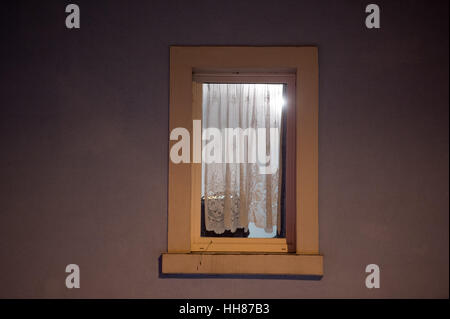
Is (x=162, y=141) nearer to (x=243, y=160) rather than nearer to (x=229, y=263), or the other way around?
(x=243, y=160)

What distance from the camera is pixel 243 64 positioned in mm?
1918

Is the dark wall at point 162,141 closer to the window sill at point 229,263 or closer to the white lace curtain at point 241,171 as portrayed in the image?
the window sill at point 229,263

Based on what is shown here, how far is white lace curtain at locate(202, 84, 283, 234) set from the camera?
204cm

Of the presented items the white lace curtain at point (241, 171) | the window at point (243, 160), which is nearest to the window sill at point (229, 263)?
the window at point (243, 160)

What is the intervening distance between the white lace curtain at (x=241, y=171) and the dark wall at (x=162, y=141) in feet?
1.00

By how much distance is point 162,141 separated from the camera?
76.0 inches

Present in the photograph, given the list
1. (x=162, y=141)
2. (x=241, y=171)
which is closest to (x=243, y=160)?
(x=241, y=171)

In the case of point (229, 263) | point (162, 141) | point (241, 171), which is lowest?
point (229, 263)

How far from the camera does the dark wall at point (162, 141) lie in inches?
74.7

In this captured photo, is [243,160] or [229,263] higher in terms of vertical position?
[243,160]

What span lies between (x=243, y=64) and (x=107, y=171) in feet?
3.77

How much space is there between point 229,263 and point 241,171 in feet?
2.04
